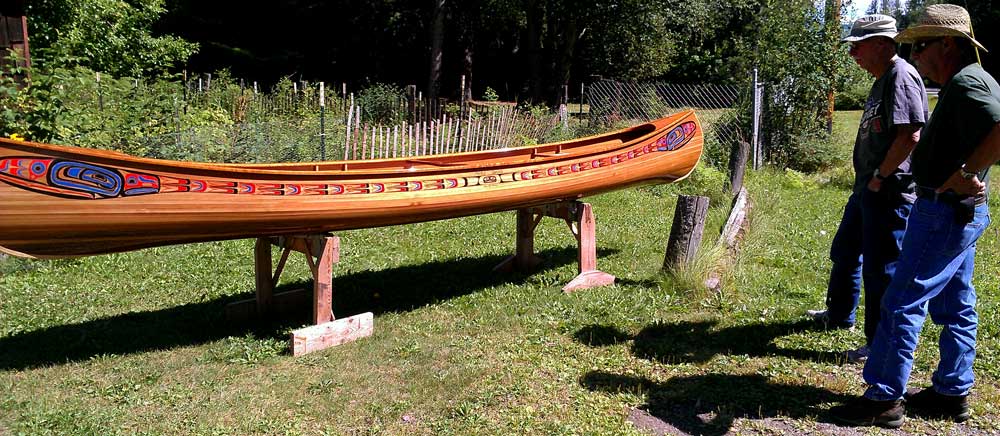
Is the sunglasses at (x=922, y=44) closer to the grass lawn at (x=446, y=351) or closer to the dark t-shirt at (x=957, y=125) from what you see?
the dark t-shirt at (x=957, y=125)

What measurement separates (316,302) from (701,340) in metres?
2.58

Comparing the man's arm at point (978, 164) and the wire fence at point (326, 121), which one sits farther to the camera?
the wire fence at point (326, 121)

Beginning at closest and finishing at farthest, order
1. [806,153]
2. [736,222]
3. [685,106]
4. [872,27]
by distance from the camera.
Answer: [872,27] < [736,222] < [806,153] < [685,106]

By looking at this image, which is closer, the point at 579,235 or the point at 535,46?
the point at 579,235

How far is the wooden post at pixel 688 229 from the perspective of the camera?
634cm

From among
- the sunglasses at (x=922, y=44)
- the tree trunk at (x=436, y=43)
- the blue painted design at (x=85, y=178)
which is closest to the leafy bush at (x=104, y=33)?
the tree trunk at (x=436, y=43)

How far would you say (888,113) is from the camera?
4.30m

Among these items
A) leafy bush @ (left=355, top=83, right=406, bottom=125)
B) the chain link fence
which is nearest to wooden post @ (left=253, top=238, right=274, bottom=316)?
the chain link fence

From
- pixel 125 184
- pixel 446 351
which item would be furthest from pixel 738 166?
pixel 125 184

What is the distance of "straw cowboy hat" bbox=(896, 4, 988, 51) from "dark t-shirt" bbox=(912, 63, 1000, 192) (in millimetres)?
170

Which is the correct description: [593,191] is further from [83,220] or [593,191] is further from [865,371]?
[83,220]

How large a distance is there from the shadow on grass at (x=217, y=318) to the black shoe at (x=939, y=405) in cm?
337

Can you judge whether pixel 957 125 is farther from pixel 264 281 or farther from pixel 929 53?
pixel 264 281

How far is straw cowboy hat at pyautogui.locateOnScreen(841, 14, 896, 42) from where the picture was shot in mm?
4469
